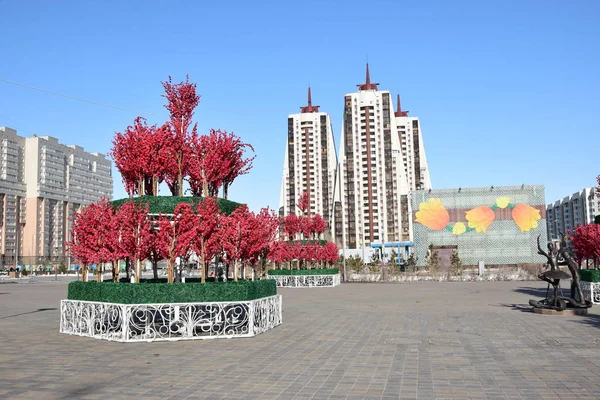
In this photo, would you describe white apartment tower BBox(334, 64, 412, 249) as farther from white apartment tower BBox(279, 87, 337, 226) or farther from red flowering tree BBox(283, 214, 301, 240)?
red flowering tree BBox(283, 214, 301, 240)

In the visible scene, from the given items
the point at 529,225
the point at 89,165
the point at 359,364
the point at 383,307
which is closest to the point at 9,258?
the point at 89,165

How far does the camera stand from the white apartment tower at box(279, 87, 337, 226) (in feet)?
461

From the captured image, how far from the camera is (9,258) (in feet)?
414

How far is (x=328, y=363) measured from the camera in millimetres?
9758

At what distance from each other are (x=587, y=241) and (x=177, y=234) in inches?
769

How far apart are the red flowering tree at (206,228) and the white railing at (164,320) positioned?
150 cm

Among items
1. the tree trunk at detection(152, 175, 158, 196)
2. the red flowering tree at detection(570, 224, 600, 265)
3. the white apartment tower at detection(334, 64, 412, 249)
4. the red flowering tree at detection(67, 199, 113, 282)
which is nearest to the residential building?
the white apartment tower at detection(334, 64, 412, 249)

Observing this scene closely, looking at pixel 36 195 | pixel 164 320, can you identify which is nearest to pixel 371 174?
pixel 36 195

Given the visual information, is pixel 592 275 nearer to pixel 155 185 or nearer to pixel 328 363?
pixel 328 363

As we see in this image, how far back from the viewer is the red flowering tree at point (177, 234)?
45.0 feet

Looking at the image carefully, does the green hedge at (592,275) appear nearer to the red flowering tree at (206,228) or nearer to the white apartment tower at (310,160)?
the red flowering tree at (206,228)

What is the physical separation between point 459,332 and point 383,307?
826 cm

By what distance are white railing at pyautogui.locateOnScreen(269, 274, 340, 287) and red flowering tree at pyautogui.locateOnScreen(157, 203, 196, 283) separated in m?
26.2

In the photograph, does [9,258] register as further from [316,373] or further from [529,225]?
[316,373]
